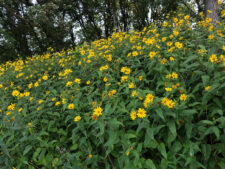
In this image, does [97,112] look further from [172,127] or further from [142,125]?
[172,127]

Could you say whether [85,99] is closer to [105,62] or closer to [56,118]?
[56,118]

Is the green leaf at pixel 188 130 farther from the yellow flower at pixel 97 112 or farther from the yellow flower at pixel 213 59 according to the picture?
Result: the yellow flower at pixel 97 112

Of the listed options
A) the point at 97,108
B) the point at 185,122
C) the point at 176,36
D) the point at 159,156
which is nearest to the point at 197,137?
the point at 185,122

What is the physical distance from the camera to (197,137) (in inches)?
66.0

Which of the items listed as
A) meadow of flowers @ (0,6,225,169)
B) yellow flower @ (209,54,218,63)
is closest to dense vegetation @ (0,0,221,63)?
meadow of flowers @ (0,6,225,169)

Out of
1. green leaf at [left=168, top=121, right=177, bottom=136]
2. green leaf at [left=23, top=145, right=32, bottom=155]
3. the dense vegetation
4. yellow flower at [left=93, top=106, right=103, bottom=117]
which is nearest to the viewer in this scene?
green leaf at [left=168, top=121, right=177, bottom=136]

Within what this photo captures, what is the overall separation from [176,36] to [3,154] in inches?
124

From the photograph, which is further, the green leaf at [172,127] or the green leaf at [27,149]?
the green leaf at [27,149]

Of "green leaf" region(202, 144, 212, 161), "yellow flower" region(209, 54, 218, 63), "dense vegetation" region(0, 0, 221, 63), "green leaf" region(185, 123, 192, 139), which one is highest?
"dense vegetation" region(0, 0, 221, 63)

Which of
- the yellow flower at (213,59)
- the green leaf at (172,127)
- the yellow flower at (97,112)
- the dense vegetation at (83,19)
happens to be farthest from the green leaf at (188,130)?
the dense vegetation at (83,19)

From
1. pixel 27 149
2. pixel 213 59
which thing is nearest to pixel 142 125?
pixel 213 59

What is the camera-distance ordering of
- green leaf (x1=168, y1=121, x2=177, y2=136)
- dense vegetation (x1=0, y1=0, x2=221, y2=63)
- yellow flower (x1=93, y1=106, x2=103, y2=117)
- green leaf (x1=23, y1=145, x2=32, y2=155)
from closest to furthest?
green leaf (x1=168, y1=121, x2=177, y2=136) < yellow flower (x1=93, y1=106, x2=103, y2=117) < green leaf (x1=23, y1=145, x2=32, y2=155) < dense vegetation (x1=0, y1=0, x2=221, y2=63)

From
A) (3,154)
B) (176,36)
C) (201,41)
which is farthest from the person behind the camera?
(176,36)

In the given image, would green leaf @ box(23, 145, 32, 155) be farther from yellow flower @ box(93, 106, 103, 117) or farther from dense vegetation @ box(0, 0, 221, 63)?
dense vegetation @ box(0, 0, 221, 63)
